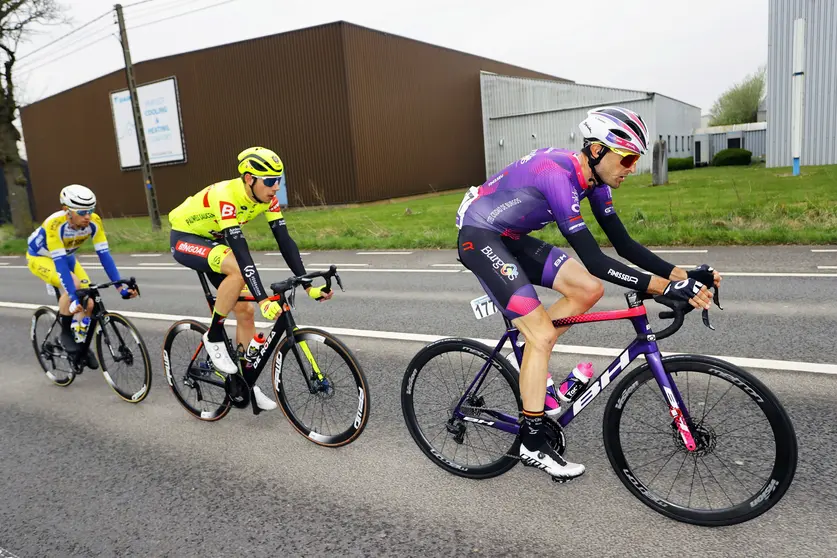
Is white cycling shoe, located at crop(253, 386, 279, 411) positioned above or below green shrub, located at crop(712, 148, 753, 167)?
below

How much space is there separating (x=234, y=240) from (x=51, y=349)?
129 inches

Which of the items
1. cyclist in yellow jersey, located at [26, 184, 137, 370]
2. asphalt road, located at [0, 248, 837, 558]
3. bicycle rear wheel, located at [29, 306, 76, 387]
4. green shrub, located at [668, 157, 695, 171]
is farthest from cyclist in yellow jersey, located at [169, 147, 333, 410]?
green shrub, located at [668, 157, 695, 171]

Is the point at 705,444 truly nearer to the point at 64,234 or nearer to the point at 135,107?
the point at 64,234

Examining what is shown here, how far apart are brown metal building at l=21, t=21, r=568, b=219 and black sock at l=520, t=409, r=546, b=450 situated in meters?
26.6

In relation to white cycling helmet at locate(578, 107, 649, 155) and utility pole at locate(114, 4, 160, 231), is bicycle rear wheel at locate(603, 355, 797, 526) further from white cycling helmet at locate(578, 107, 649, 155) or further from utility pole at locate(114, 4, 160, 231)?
utility pole at locate(114, 4, 160, 231)

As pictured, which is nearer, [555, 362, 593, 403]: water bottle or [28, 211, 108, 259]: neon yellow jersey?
[555, 362, 593, 403]: water bottle

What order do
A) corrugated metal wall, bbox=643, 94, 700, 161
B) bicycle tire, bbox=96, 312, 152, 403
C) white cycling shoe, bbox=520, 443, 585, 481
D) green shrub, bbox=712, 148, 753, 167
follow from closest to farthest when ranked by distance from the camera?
white cycling shoe, bbox=520, 443, 585, 481 < bicycle tire, bbox=96, 312, 152, 403 < green shrub, bbox=712, 148, 753, 167 < corrugated metal wall, bbox=643, 94, 700, 161

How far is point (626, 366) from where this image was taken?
121 inches

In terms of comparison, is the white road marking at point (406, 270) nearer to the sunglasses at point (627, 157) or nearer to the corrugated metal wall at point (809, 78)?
the sunglasses at point (627, 157)

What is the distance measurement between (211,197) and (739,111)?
81338mm

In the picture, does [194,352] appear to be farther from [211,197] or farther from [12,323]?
[12,323]

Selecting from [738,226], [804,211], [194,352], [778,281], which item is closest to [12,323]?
[194,352]

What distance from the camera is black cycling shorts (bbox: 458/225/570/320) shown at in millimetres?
3321

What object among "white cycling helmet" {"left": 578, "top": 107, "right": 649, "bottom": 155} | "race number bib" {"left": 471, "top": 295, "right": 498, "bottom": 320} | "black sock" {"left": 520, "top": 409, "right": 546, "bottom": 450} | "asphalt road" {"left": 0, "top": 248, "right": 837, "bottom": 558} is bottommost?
"asphalt road" {"left": 0, "top": 248, "right": 837, "bottom": 558}
